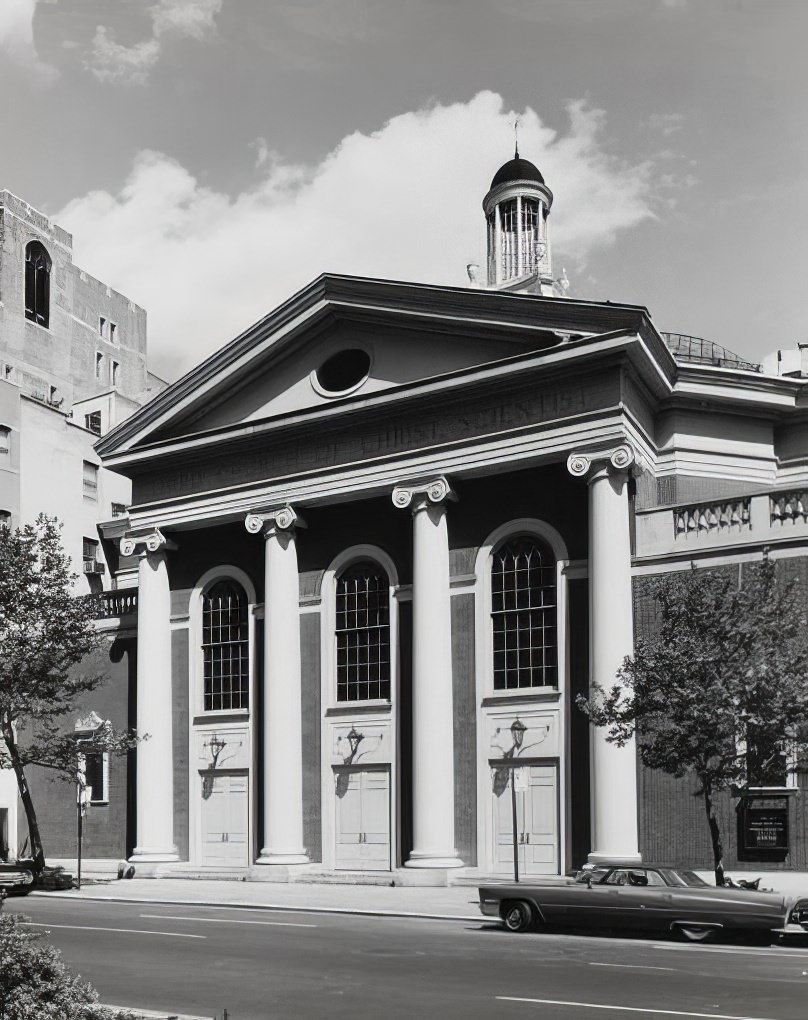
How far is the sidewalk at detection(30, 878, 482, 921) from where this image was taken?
1044 inches

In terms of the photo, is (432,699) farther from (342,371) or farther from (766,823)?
(342,371)

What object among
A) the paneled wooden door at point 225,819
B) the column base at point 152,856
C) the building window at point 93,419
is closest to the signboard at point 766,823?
the paneled wooden door at point 225,819

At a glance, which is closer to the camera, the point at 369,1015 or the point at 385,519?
the point at 369,1015

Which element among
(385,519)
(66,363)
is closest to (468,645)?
(385,519)

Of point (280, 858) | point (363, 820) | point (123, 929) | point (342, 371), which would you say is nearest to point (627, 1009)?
point (123, 929)

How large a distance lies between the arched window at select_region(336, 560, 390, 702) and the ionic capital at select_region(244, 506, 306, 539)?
196 centimetres

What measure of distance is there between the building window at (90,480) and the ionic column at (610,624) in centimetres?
3370

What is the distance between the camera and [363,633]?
36.1 metres

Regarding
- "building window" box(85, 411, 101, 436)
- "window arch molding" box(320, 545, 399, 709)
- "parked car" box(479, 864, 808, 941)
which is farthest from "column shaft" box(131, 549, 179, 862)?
"building window" box(85, 411, 101, 436)

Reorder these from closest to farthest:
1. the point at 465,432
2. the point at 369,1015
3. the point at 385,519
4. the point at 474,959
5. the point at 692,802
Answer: the point at 369,1015 < the point at 474,959 < the point at 692,802 < the point at 465,432 < the point at 385,519

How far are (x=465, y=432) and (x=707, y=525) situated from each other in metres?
6.53

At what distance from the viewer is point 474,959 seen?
17.4 m

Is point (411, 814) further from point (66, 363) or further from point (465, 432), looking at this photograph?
point (66, 363)

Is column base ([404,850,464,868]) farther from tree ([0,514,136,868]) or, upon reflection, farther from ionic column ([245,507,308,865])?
tree ([0,514,136,868])
